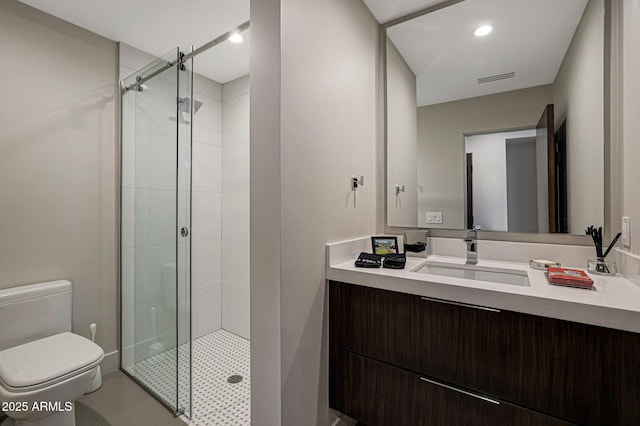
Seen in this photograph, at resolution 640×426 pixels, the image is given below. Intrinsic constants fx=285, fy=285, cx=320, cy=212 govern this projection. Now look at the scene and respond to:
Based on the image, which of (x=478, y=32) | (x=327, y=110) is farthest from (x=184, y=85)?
(x=478, y=32)

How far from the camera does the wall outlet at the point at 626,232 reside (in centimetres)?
114

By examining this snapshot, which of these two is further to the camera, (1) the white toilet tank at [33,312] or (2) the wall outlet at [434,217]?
(2) the wall outlet at [434,217]

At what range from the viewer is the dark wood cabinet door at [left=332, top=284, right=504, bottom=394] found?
41.6 inches

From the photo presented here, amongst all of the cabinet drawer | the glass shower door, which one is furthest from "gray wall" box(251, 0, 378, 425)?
the glass shower door

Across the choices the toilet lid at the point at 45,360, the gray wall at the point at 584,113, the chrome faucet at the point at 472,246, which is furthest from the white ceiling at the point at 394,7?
the toilet lid at the point at 45,360

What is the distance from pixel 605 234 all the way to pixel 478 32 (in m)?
1.24

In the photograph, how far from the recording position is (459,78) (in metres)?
1.69

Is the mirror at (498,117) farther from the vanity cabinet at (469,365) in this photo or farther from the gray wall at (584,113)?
the vanity cabinet at (469,365)

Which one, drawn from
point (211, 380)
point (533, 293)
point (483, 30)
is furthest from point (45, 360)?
point (483, 30)

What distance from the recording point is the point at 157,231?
190 cm

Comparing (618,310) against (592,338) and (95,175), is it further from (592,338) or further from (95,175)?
(95,175)

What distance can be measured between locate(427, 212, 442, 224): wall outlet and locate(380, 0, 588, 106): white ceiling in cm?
69

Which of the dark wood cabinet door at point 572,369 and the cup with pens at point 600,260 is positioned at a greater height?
the cup with pens at point 600,260

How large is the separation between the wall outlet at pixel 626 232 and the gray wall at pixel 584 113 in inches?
4.7
